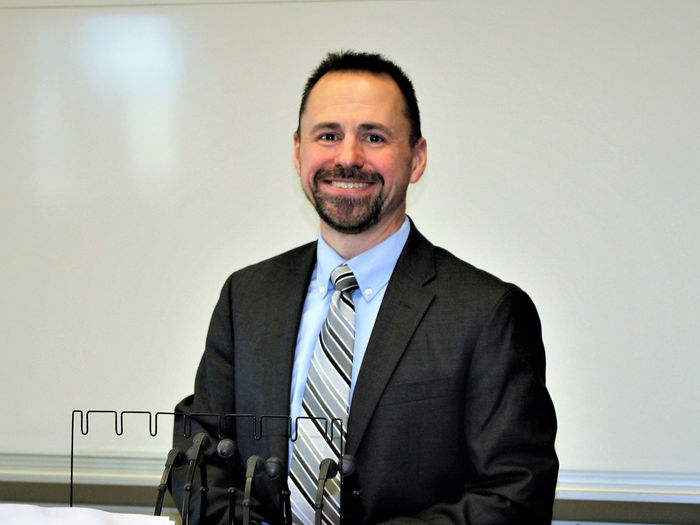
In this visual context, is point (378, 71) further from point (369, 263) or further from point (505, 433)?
point (505, 433)

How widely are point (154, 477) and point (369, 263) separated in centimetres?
160

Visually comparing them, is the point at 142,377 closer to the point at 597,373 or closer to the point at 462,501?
the point at 597,373

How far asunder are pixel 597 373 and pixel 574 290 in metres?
0.28

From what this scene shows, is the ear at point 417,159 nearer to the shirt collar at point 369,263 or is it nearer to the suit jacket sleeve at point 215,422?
the shirt collar at point 369,263

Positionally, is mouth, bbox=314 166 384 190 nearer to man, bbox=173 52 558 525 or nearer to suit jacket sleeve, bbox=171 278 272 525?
man, bbox=173 52 558 525

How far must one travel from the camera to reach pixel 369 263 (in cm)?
177

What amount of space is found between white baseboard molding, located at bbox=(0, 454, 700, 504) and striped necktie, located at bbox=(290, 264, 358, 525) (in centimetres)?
145

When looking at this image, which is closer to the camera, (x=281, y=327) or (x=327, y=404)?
(x=327, y=404)

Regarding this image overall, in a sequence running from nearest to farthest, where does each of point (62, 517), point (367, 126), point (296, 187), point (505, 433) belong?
point (62, 517)
point (505, 433)
point (367, 126)
point (296, 187)

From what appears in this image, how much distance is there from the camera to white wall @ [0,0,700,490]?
281 cm

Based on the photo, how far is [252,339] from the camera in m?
1.80

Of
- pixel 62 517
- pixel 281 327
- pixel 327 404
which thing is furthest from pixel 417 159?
pixel 62 517

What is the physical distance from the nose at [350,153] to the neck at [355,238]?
149 mm

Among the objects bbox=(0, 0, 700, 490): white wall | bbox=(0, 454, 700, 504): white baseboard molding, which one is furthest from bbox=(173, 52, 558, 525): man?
bbox=(0, 454, 700, 504): white baseboard molding
